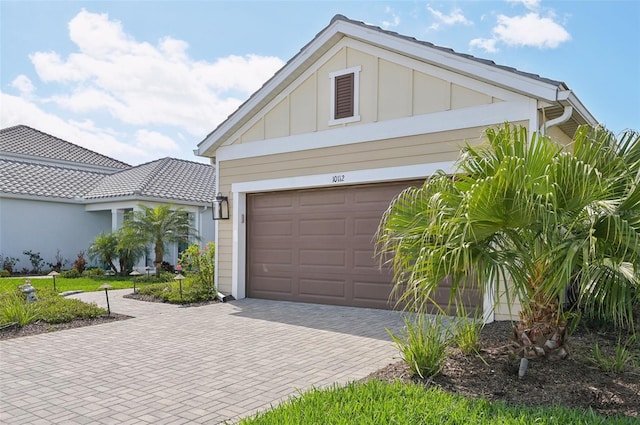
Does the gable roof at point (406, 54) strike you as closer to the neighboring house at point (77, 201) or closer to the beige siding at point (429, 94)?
the beige siding at point (429, 94)

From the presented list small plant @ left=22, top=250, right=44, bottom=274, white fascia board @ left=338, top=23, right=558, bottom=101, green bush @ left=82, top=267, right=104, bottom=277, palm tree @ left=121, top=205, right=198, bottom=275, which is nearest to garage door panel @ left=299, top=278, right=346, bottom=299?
white fascia board @ left=338, top=23, right=558, bottom=101

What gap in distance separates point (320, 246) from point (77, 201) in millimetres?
14026

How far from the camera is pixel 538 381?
14.2ft

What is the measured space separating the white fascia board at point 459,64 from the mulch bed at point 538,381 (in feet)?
12.7

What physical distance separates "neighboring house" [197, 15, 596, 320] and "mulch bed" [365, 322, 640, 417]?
2564 millimetres

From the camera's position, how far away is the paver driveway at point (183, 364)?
4.08 meters

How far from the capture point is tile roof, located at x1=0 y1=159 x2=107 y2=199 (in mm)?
18250

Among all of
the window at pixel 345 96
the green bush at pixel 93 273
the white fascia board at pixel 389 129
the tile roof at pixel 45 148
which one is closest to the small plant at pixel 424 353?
the white fascia board at pixel 389 129

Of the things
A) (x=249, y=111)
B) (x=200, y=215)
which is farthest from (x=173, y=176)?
(x=249, y=111)

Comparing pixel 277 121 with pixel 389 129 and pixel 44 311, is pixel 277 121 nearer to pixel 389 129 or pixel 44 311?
pixel 389 129

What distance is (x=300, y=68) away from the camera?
9.74m

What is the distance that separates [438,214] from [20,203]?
60.7ft

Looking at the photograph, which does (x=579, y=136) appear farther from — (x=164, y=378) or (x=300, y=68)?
(x=300, y=68)

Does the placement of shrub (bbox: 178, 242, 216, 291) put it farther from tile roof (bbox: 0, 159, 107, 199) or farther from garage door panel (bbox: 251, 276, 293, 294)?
tile roof (bbox: 0, 159, 107, 199)
